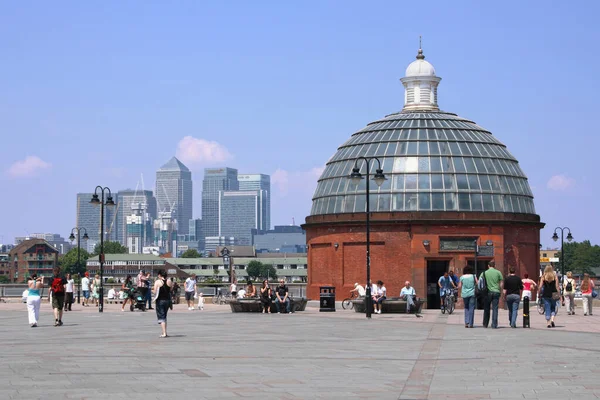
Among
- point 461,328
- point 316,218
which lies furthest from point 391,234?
point 461,328

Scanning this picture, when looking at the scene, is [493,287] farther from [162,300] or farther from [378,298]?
[378,298]

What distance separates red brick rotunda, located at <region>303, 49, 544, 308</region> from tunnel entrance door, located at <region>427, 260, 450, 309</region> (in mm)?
59

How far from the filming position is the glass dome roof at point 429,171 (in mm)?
60281

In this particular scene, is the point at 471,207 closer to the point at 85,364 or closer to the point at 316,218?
the point at 316,218

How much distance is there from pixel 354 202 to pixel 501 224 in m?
8.98

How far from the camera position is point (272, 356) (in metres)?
21.6

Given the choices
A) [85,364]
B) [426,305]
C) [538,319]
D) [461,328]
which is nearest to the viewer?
[85,364]

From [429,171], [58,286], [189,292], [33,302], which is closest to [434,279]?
[429,171]

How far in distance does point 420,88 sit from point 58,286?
→ 133ft

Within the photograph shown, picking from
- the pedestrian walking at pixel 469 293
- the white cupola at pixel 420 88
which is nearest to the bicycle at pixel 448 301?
the pedestrian walking at pixel 469 293

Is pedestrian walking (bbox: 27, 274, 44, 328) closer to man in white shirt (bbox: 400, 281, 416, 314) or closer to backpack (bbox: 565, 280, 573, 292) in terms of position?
man in white shirt (bbox: 400, 281, 416, 314)

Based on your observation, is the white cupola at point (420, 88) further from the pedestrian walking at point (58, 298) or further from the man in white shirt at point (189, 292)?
the pedestrian walking at point (58, 298)

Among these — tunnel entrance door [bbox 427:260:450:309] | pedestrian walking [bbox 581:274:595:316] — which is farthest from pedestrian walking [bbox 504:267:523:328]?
tunnel entrance door [bbox 427:260:450:309]

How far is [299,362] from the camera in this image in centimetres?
2030
